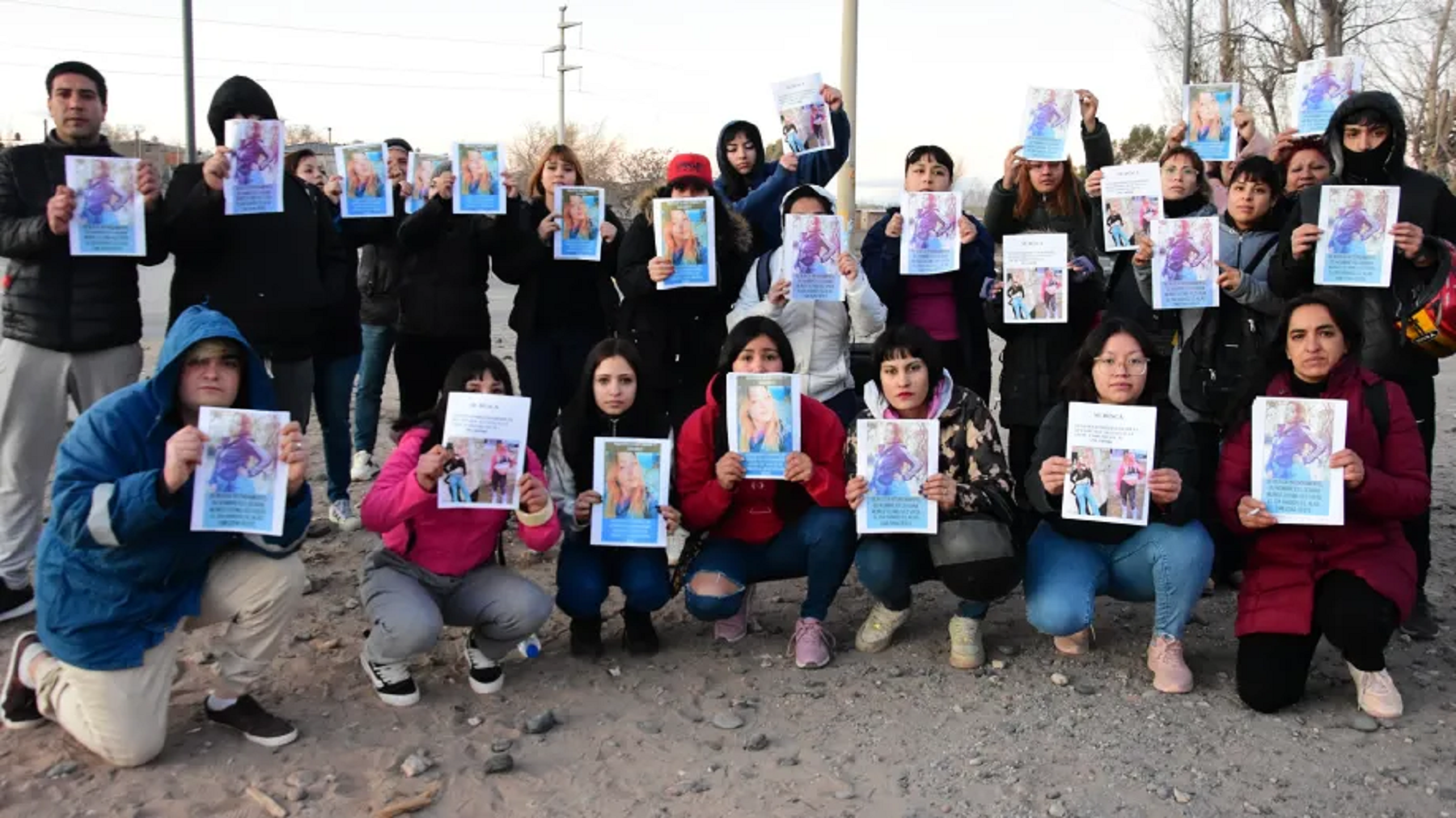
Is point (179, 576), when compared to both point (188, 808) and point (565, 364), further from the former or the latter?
point (565, 364)

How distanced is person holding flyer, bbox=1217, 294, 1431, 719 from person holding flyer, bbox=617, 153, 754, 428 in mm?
2347

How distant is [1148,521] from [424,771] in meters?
2.72

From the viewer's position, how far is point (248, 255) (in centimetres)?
504

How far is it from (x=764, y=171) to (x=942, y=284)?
129 centimetres

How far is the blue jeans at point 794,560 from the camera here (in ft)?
14.9

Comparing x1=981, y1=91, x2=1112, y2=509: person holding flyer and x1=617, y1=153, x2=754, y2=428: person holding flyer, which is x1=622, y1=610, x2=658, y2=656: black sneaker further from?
x1=981, y1=91, x2=1112, y2=509: person holding flyer

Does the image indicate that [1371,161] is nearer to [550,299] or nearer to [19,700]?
[550,299]

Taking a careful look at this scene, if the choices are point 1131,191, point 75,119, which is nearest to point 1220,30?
point 1131,191

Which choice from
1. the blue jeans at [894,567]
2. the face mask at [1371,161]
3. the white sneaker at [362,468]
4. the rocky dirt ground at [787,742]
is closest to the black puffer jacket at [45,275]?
the rocky dirt ground at [787,742]

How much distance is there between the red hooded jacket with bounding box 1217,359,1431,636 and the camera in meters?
3.95

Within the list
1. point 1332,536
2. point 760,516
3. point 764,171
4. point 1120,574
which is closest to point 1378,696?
point 1332,536

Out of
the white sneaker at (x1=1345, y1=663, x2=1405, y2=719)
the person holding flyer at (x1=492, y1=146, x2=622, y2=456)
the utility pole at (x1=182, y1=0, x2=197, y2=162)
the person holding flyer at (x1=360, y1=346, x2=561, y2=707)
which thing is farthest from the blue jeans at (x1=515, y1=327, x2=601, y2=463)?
the utility pole at (x1=182, y1=0, x2=197, y2=162)

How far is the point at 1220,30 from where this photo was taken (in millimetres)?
25453

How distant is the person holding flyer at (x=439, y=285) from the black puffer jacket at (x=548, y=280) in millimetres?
76
